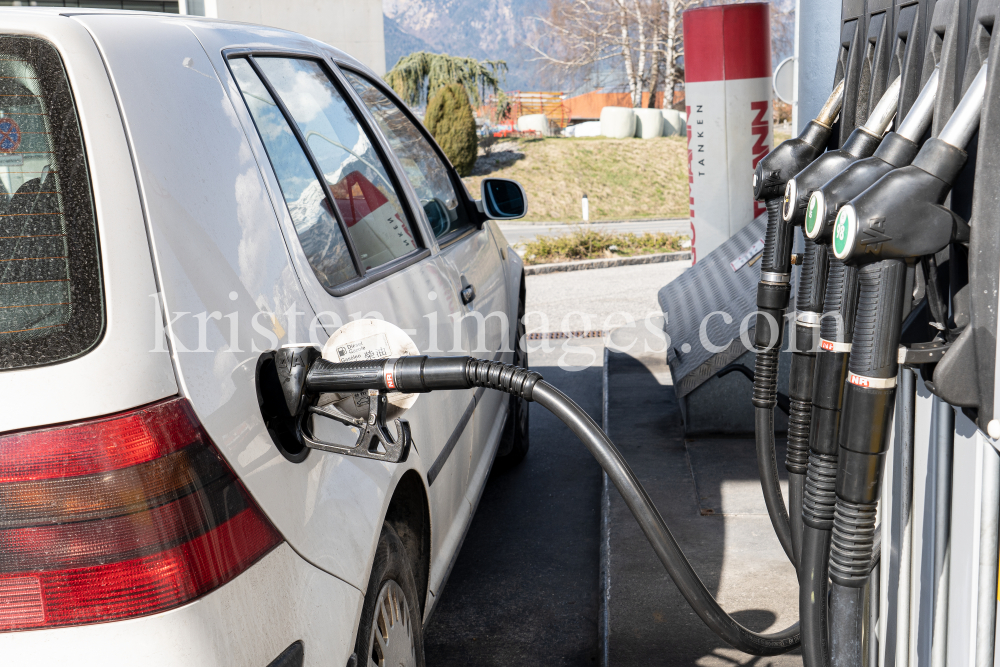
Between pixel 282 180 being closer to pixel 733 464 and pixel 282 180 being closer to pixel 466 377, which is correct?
pixel 466 377

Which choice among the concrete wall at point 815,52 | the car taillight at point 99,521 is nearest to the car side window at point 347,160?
the car taillight at point 99,521

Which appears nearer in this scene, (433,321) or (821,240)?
(821,240)

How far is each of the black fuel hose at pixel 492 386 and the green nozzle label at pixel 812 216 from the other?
1.67 feet

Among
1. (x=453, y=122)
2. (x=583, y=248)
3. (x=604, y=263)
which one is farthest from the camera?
(x=453, y=122)

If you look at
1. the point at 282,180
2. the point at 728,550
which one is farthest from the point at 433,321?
the point at 728,550

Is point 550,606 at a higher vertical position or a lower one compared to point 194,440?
lower

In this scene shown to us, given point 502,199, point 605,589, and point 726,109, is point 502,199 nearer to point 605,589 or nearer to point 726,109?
point 605,589

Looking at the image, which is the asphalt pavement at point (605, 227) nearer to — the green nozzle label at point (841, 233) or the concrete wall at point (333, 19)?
the concrete wall at point (333, 19)

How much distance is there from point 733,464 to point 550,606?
1.31 metres

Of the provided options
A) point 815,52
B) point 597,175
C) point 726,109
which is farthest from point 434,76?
point 815,52

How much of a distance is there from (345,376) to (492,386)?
0.30 meters

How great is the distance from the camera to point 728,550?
11.4 ft

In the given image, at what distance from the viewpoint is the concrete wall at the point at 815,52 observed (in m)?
4.21

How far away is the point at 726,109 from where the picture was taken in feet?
20.5
